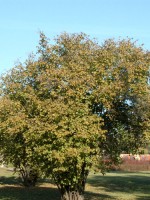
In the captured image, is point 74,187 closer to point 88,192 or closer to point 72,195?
point 72,195

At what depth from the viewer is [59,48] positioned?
A: 24.6m

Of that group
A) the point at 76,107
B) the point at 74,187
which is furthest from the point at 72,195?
the point at 76,107

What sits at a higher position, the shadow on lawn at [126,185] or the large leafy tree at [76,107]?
Answer: the large leafy tree at [76,107]

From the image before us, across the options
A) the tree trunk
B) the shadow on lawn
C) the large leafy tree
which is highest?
the large leafy tree

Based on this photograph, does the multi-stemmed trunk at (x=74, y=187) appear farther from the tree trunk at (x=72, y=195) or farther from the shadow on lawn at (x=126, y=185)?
the shadow on lawn at (x=126, y=185)

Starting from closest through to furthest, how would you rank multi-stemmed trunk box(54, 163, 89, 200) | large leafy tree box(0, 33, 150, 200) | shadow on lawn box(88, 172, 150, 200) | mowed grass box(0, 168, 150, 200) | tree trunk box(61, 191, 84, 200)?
large leafy tree box(0, 33, 150, 200)
multi-stemmed trunk box(54, 163, 89, 200)
tree trunk box(61, 191, 84, 200)
mowed grass box(0, 168, 150, 200)
shadow on lawn box(88, 172, 150, 200)

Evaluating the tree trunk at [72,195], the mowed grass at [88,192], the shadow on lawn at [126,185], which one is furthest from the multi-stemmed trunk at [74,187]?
the shadow on lawn at [126,185]

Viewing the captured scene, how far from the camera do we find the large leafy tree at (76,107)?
2034 cm

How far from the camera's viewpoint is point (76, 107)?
68.1 feet

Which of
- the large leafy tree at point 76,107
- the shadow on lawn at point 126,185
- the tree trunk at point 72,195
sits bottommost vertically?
the tree trunk at point 72,195

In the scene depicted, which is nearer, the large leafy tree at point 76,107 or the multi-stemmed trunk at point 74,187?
the large leafy tree at point 76,107

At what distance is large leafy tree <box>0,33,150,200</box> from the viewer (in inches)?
801

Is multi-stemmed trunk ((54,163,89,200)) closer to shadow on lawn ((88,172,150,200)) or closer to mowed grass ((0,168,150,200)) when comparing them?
mowed grass ((0,168,150,200))

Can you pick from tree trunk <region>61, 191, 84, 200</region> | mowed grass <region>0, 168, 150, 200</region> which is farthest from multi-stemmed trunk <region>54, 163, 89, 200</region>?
mowed grass <region>0, 168, 150, 200</region>
